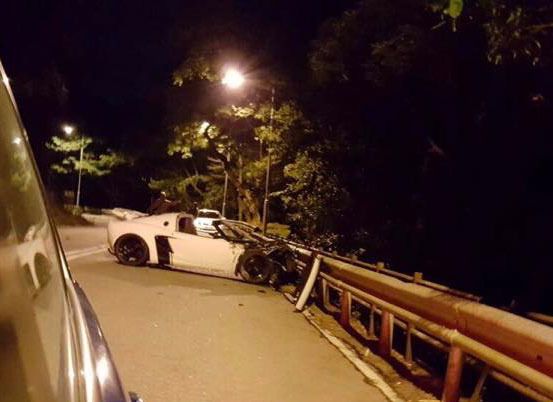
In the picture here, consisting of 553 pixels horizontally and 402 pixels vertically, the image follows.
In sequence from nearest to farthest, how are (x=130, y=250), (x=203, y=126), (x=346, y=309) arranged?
(x=346, y=309)
(x=130, y=250)
(x=203, y=126)

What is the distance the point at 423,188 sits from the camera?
725 inches

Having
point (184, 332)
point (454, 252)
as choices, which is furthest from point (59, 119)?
point (184, 332)

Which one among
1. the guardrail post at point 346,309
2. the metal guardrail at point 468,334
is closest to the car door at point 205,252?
the guardrail post at point 346,309

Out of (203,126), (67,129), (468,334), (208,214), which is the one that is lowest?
(468,334)

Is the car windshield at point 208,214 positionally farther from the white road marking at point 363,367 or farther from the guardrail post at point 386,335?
the guardrail post at point 386,335

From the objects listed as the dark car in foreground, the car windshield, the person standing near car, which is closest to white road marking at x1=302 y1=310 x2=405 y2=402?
the dark car in foreground

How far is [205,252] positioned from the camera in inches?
595

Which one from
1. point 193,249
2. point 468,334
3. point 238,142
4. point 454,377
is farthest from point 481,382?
point 238,142

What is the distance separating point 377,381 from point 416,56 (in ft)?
33.1

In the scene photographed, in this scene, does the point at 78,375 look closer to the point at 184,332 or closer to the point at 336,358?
the point at 336,358

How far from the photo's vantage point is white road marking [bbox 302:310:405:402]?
647 centimetres

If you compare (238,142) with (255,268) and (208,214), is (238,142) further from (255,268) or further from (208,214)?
(255,268)

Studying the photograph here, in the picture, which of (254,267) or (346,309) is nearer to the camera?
(346,309)

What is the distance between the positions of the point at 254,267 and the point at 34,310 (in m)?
12.7
